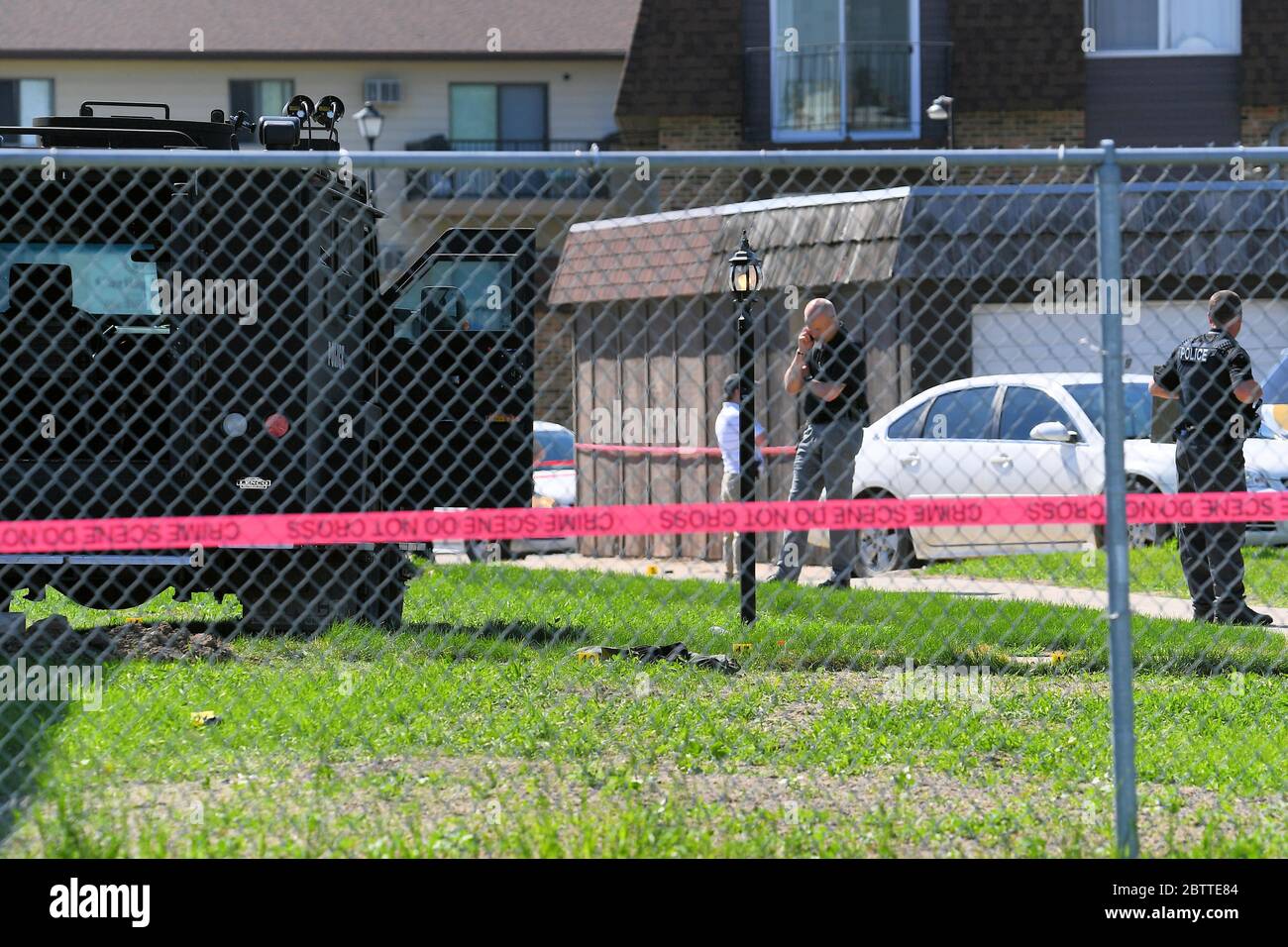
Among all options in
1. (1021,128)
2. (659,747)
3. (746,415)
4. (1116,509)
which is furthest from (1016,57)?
(1116,509)

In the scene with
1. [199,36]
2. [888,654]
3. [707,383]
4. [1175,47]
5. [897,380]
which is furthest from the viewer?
[199,36]

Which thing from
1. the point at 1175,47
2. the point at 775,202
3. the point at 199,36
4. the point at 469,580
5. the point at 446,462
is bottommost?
the point at 469,580

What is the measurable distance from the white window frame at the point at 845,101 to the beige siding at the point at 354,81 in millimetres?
11404

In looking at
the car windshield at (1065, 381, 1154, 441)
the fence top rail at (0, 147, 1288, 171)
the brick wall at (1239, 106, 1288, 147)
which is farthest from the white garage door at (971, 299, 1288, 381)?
the fence top rail at (0, 147, 1288, 171)

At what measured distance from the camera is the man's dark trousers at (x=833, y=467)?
11.1 metres

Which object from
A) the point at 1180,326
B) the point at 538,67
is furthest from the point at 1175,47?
the point at 538,67

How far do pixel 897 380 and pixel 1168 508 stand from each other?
951cm

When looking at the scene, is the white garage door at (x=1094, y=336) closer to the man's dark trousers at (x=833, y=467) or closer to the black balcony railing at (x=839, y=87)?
the man's dark trousers at (x=833, y=467)

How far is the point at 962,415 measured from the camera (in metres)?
13.3

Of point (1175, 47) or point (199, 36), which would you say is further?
point (199, 36)

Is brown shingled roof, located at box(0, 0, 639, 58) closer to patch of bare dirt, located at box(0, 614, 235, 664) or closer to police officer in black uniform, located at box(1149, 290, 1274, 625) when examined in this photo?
police officer in black uniform, located at box(1149, 290, 1274, 625)
